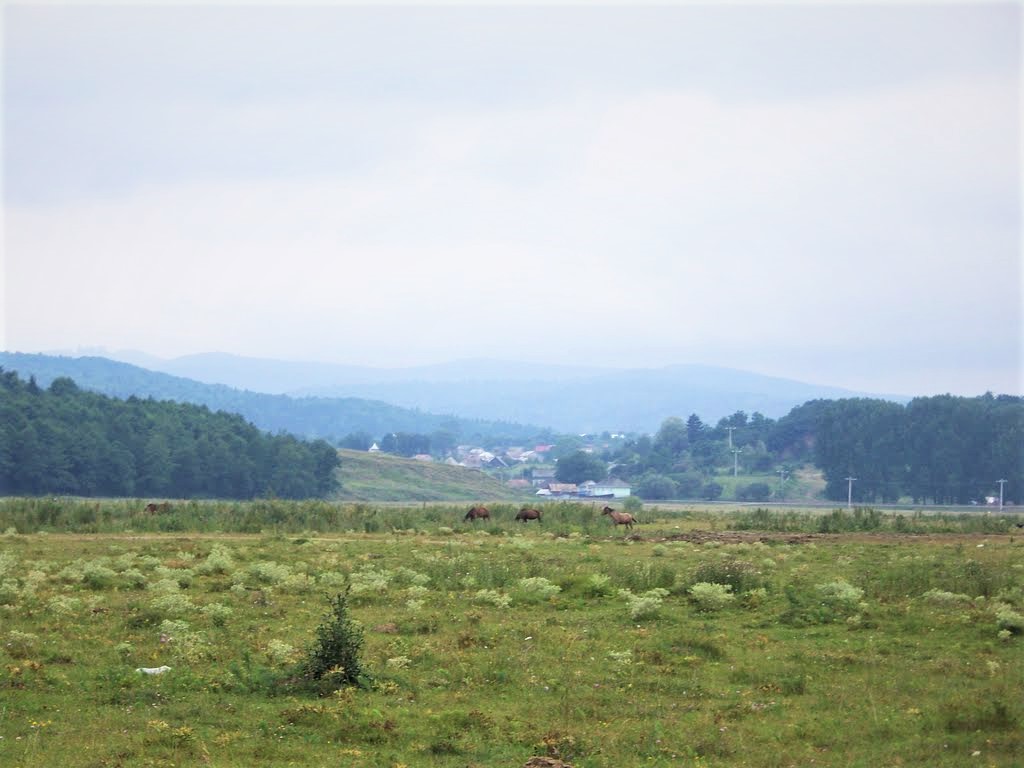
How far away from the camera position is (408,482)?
145m

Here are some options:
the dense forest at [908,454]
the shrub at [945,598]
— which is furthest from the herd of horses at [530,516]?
the dense forest at [908,454]

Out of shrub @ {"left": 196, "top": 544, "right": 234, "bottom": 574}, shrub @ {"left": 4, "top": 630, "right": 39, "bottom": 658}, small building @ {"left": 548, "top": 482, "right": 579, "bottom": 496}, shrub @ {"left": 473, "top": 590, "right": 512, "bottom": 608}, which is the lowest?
small building @ {"left": 548, "top": 482, "right": 579, "bottom": 496}

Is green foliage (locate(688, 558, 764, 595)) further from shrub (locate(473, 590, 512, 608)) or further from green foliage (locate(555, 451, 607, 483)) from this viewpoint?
green foliage (locate(555, 451, 607, 483))

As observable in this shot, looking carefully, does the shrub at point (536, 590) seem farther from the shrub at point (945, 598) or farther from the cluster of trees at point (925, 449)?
the cluster of trees at point (925, 449)

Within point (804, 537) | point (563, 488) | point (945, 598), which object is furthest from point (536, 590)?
point (563, 488)

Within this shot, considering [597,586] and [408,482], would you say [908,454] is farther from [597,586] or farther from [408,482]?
[597,586]

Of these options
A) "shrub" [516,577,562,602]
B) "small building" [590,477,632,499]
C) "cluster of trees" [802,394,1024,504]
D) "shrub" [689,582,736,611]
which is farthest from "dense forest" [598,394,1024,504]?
"shrub" [516,577,562,602]

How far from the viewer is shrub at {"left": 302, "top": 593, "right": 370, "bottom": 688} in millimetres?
16125

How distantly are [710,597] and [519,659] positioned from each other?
566 cm

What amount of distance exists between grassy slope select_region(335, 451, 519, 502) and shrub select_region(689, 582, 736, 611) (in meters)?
102

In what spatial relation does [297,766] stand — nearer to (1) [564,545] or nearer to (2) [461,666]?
(2) [461,666]

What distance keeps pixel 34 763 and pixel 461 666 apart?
6306 mm

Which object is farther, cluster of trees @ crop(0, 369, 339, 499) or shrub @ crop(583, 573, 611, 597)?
cluster of trees @ crop(0, 369, 339, 499)

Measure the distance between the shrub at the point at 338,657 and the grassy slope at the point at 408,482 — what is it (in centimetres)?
10626
